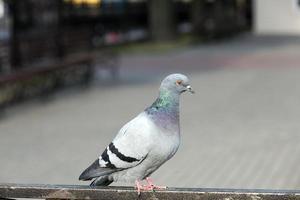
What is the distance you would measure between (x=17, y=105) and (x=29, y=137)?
360 centimetres

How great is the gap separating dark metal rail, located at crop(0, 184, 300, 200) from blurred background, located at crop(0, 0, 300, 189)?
434 centimetres

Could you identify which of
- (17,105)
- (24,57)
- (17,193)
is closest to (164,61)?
(24,57)

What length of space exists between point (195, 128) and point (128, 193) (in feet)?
27.1

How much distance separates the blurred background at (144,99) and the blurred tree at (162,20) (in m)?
0.05

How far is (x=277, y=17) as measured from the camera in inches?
1596

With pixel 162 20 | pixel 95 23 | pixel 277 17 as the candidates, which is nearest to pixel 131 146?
pixel 162 20

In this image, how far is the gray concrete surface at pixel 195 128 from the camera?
849 cm

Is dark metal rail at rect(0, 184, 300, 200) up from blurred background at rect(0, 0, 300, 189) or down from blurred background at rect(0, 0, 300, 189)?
up

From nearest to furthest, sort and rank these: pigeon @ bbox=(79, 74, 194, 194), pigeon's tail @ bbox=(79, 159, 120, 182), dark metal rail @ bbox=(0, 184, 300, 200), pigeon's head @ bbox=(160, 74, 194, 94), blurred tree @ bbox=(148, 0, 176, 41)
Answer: dark metal rail @ bbox=(0, 184, 300, 200)
pigeon @ bbox=(79, 74, 194, 194)
pigeon's head @ bbox=(160, 74, 194, 94)
pigeon's tail @ bbox=(79, 159, 120, 182)
blurred tree @ bbox=(148, 0, 176, 41)

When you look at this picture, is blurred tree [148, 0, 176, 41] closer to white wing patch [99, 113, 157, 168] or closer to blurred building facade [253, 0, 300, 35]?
blurred building facade [253, 0, 300, 35]

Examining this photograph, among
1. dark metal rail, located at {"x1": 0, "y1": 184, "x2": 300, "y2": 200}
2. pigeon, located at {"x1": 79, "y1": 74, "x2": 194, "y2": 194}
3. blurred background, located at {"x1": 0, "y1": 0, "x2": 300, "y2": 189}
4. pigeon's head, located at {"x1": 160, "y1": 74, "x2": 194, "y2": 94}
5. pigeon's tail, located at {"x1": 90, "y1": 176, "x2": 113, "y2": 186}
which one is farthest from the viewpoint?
blurred background, located at {"x1": 0, "y1": 0, "x2": 300, "y2": 189}

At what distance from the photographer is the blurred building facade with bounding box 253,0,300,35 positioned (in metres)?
39.8

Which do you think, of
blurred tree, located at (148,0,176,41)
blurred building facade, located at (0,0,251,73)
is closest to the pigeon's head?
blurred building facade, located at (0,0,251,73)

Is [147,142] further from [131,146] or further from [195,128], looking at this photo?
[195,128]
